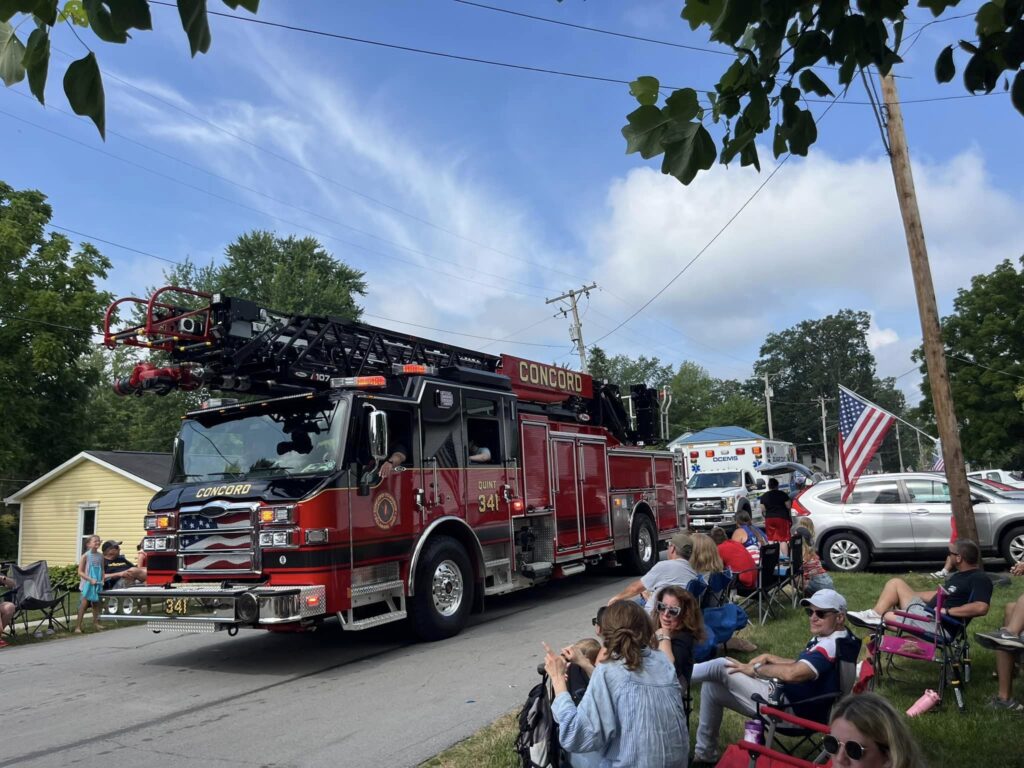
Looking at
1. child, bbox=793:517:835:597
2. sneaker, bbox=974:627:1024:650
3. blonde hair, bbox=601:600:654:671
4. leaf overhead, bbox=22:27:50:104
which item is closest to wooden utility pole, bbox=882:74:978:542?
child, bbox=793:517:835:597

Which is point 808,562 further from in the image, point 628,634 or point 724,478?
point 724,478

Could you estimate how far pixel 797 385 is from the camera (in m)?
103

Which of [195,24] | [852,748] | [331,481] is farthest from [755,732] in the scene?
[331,481]

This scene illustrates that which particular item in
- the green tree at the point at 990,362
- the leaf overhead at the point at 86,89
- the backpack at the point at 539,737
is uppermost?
the green tree at the point at 990,362

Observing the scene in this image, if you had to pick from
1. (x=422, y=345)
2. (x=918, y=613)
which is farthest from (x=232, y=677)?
(x=918, y=613)

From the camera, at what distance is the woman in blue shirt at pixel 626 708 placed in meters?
3.52

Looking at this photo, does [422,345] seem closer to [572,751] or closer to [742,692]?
[742,692]

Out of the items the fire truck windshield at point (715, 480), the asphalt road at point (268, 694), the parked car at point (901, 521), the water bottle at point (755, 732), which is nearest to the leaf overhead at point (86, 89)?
the water bottle at point (755, 732)

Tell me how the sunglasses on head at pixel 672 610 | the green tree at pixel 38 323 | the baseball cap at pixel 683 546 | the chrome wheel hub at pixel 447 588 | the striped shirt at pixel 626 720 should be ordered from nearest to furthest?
the striped shirt at pixel 626 720 < the sunglasses on head at pixel 672 610 < the baseball cap at pixel 683 546 < the chrome wheel hub at pixel 447 588 < the green tree at pixel 38 323

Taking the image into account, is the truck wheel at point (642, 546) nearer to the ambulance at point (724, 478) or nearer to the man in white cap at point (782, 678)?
the ambulance at point (724, 478)

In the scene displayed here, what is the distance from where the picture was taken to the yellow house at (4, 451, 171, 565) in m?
24.6

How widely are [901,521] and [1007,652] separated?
25.7 feet

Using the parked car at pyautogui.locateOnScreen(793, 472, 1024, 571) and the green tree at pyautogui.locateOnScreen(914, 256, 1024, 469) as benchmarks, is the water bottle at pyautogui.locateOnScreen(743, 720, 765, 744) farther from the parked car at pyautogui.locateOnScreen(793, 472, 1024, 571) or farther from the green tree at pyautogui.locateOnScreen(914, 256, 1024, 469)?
the green tree at pyautogui.locateOnScreen(914, 256, 1024, 469)

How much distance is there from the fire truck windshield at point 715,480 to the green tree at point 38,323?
70.8ft
